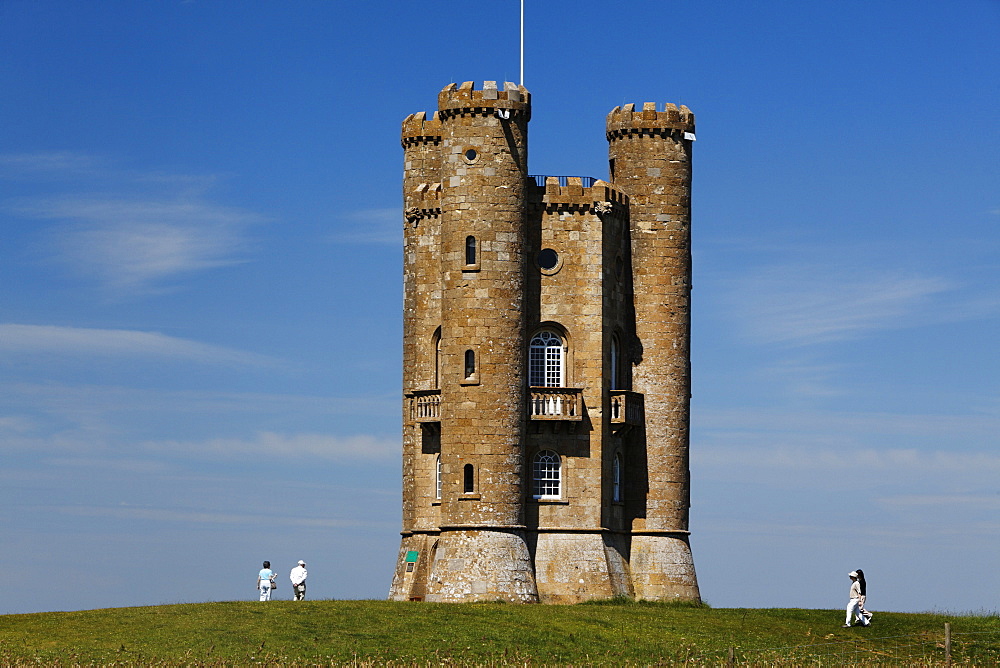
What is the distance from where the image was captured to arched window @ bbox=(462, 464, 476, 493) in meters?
65.7

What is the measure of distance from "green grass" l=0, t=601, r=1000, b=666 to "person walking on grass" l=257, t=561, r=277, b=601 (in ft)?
10.6

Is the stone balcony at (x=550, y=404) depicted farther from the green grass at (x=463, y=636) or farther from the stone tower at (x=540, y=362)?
the green grass at (x=463, y=636)

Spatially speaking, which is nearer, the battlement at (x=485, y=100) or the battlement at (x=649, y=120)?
the battlement at (x=485, y=100)

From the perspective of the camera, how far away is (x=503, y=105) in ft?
219

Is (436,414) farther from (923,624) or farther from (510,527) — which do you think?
(923,624)

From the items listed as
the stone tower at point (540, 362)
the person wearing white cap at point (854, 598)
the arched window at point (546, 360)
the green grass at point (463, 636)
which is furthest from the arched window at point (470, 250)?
the person wearing white cap at point (854, 598)

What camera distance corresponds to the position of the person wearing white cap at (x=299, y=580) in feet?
213

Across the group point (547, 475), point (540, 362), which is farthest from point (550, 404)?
point (547, 475)

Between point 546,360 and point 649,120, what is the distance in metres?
10.3

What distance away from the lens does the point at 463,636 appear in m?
54.0

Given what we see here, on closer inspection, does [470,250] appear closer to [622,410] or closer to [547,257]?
[547,257]

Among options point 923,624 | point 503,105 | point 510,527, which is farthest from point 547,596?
point 503,105

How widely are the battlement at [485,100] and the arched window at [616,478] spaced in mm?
12885

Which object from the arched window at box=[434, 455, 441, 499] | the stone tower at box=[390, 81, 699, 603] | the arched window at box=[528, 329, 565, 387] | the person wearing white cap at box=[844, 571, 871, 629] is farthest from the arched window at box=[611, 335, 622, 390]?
the person wearing white cap at box=[844, 571, 871, 629]
